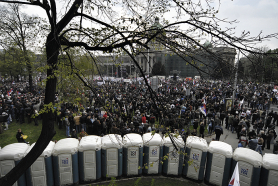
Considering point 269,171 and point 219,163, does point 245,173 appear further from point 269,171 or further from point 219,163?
point 219,163

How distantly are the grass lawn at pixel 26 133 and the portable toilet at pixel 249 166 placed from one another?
1039 centimetres

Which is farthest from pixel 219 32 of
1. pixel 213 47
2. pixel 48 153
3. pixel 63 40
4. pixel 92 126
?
pixel 92 126

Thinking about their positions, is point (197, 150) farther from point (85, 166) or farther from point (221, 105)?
point (221, 105)

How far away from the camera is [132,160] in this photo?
777cm

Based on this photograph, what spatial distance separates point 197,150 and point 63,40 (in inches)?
256

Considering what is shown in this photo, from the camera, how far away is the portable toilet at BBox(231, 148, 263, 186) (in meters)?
6.40

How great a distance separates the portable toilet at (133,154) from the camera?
755 cm

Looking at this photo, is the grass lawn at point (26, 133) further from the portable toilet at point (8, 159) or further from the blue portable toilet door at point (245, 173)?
the blue portable toilet door at point (245, 173)

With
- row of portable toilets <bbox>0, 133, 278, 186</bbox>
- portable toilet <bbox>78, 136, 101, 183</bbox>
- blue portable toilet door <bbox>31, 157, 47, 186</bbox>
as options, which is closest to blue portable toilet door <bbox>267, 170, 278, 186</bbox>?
row of portable toilets <bbox>0, 133, 278, 186</bbox>

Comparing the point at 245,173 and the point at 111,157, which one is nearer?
the point at 245,173

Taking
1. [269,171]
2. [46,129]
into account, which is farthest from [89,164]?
[269,171]

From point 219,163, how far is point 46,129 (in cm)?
657

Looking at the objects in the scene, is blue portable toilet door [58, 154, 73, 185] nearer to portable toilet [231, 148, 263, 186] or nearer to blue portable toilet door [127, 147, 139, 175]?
blue portable toilet door [127, 147, 139, 175]

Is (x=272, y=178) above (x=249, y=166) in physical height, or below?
below
